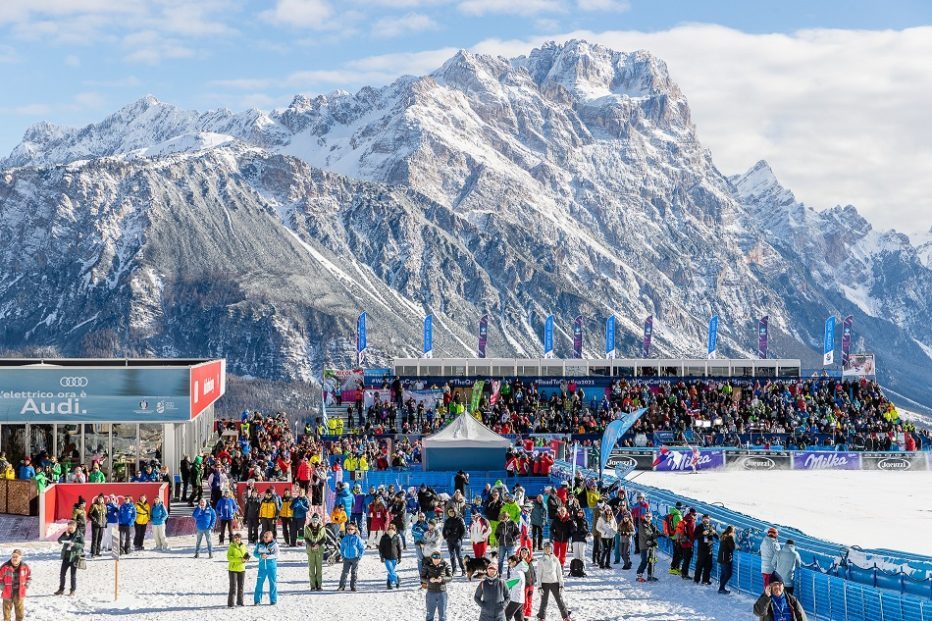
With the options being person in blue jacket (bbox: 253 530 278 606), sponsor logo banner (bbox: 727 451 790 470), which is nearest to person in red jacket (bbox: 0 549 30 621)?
person in blue jacket (bbox: 253 530 278 606)

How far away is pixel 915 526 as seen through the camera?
115ft

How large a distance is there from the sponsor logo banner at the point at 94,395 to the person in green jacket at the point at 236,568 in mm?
14113

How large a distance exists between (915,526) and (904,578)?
16.5m

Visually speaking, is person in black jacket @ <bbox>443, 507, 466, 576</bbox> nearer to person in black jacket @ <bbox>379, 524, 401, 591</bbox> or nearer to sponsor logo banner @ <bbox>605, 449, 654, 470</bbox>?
person in black jacket @ <bbox>379, 524, 401, 591</bbox>

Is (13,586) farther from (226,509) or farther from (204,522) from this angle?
(226,509)

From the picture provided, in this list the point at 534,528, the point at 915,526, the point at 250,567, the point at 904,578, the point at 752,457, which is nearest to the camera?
the point at 904,578

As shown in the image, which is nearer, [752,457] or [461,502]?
[461,502]

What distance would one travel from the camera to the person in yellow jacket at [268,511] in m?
26.8

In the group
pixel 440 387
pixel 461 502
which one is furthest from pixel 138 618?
pixel 440 387

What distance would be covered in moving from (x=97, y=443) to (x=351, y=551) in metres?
15.4

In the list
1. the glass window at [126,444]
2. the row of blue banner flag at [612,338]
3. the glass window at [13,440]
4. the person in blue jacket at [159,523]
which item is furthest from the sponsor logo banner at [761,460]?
the person in blue jacket at [159,523]

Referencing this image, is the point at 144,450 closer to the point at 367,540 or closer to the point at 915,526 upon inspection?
the point at 367,540

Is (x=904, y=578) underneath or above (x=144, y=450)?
underneath

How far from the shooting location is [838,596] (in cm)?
2031
